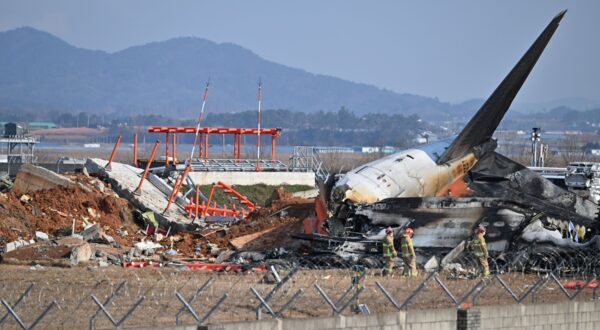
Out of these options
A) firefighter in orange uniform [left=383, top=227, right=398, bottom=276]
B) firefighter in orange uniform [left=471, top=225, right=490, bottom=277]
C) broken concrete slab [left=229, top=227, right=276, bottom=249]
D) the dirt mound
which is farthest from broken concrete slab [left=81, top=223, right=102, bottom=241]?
firefighter in orange uniform [left=471, top=225, right=490, bottom=277]

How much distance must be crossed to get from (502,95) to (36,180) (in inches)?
690

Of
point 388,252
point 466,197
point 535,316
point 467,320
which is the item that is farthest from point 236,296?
point 466,197

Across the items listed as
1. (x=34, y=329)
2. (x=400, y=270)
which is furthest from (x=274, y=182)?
(x=34, y=329)

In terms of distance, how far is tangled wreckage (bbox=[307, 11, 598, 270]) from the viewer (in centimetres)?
3422

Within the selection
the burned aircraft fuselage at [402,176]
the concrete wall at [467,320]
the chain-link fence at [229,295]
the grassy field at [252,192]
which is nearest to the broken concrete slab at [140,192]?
the grassy field at [252,192]

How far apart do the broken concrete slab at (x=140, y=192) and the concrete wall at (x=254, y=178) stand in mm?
9643

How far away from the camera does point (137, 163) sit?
218 ft

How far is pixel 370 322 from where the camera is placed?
19.8 meters

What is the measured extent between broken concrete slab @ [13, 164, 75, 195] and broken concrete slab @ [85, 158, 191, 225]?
2.46m

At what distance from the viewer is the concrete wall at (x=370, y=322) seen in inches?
734

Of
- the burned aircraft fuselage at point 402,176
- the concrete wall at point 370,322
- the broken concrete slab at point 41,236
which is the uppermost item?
the burned aircraft fuselage at point 402,176

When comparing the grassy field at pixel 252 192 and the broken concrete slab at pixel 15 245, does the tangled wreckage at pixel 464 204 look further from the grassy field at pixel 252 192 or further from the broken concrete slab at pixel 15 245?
the grassy field at pixel 252 192

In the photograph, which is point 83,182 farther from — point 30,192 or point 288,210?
point 288,210

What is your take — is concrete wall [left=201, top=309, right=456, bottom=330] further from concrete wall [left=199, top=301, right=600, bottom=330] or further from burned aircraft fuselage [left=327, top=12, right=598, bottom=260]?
burned aircraft fuselage [left=327, top=12, right=598, bottom=260]
